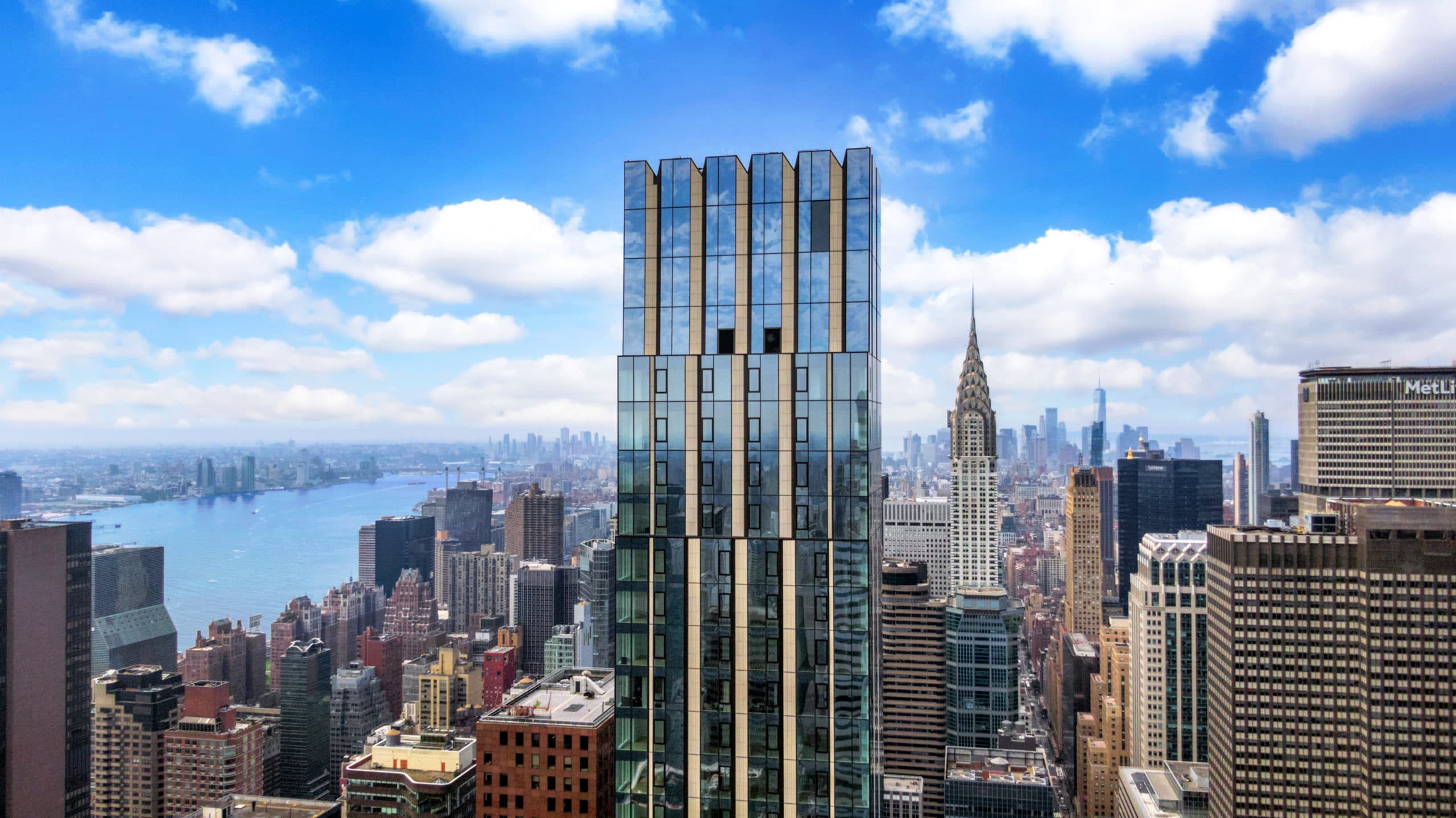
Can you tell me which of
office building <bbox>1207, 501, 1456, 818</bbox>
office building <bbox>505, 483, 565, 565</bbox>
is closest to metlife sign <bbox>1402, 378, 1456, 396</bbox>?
office building <bbox>1207, 501, 1456, 818</bbox>

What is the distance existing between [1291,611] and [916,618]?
3051 cm

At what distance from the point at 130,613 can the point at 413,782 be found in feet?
113

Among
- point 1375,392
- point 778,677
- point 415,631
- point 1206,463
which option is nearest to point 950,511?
point 1206,463

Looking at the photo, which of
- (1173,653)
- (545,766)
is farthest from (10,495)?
(1173,653)

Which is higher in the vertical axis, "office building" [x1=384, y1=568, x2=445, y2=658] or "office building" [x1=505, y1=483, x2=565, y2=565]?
"office building" [x1=505, y1=483, x2=565, y2=565]

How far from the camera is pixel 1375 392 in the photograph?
181ft

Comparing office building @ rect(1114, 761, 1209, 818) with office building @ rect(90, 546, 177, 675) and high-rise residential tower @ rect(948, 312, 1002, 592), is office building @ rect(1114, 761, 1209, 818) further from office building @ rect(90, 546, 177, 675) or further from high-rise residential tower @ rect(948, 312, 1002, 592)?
office building @ rect(90, 546, 177, 675)

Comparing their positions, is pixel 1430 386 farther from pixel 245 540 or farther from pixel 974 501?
pixel 245 540

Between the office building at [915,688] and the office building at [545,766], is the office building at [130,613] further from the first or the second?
the office building at [915,688]

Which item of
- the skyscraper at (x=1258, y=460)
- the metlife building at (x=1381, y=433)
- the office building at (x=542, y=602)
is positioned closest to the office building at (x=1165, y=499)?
the skyscraper at (x=1258, y=460)

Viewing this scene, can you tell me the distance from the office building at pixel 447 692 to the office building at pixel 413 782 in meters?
24.2

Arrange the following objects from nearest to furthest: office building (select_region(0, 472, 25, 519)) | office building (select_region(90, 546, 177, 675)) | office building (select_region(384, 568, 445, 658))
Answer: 1. office building (select_region(0, 472, 25, 519))
2. office building (select_region(90, 546, 177, 675))
3. office building (select_region(384, 568, 445, 658))

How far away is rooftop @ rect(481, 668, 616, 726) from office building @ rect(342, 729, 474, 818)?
7294 mm

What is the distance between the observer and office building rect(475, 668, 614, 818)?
20719 millimetres
